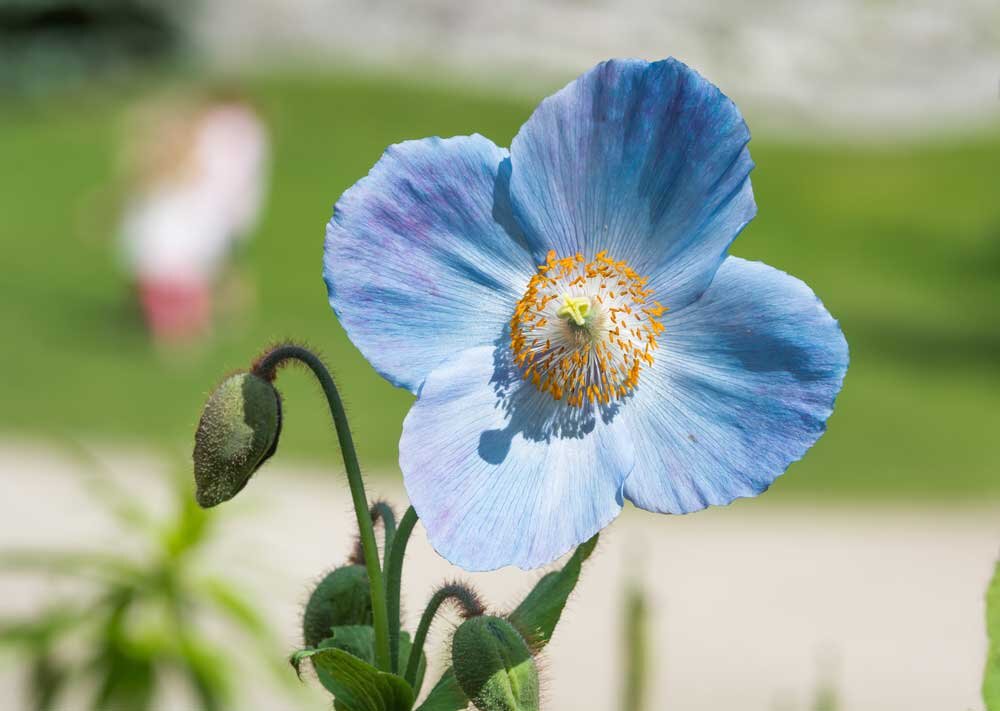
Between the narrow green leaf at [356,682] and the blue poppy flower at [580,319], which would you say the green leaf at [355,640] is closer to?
the narrow green leaf at [356,682]

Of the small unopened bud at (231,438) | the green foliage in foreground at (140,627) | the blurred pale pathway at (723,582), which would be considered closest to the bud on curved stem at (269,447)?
the small unopened bud at (231,438)

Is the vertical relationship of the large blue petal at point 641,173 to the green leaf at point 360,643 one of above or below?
above

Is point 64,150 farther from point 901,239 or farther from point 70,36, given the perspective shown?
point 901,239

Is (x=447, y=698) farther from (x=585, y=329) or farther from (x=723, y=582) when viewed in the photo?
(x=723, y=582)

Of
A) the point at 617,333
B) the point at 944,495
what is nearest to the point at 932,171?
the point at 944,495

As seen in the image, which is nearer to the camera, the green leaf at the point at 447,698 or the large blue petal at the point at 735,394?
the large blue petal at the point at 735,394

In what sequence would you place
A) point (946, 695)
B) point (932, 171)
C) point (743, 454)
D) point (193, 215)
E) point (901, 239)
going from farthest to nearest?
1. point (932, 171)
2. point (901, 239)
3. point (193, 215)
4. point (946, 695)
5. point (743, 454)
